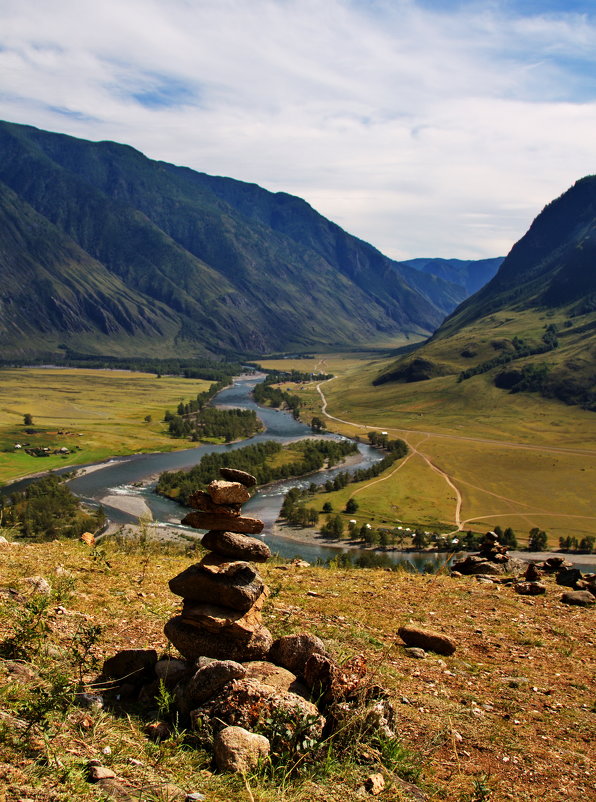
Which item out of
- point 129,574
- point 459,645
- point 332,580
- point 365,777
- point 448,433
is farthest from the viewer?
point 448,433

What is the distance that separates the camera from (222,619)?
10219 millimetres

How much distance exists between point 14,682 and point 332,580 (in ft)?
43.4

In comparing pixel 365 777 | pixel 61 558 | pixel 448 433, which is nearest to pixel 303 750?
pixel 365 777

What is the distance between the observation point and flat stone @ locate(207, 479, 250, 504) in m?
11.5

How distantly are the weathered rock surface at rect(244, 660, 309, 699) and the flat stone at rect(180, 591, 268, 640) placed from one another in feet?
2.20

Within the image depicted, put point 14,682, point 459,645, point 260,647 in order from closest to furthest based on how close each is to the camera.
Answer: point 14,682 < point 260,647 < point 459,645

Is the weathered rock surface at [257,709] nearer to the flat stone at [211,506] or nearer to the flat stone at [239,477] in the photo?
the flat stone at [211,506]

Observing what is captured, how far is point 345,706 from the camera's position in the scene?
338 inches

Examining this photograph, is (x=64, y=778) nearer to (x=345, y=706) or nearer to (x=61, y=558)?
(x=345, y=706)

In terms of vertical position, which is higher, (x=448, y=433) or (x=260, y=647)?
(x=260, y=647)

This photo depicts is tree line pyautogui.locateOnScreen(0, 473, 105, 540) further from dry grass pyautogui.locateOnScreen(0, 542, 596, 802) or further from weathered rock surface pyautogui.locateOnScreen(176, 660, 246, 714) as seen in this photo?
weathered rock surface pyautogui.locateOnScreen(176, 660, 246, 714)

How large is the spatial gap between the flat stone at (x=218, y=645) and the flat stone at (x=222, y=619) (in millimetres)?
108

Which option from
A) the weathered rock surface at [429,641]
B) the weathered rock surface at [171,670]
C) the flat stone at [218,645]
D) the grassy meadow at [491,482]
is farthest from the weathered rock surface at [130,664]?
the grassy meadow at [491,482]

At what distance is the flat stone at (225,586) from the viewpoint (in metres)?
10.7
